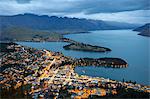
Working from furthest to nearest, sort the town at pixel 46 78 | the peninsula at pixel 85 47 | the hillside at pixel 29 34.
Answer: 1. the hillside at pixel 29 34
2. the peninsula at pixel 85 47
3. the town at pixel 46 78

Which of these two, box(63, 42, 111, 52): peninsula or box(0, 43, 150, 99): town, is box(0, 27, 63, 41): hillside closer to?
box(63, 42, 111, 52): peninsula

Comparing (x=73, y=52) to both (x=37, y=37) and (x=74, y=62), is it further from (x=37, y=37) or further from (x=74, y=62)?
(x=37, y=37)

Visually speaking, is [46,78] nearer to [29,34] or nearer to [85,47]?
[85,47]

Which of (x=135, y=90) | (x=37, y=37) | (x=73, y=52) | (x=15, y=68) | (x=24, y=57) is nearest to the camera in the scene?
(x=135, y=90)

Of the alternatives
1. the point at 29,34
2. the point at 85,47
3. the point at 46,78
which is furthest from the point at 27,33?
the point at 46,78

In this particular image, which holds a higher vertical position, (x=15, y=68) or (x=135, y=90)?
(x=15, y=68)

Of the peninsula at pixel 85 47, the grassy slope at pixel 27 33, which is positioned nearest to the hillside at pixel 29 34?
the grassy slope at pixel 27 33

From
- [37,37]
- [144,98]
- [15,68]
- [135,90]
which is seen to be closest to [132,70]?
[135,90]

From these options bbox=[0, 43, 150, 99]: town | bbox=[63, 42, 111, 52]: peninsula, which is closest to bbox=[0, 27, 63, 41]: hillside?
bbox=[63, 42, 111, 52]: peninsula

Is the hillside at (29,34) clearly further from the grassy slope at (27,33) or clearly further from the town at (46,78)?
the town at (46,78)
